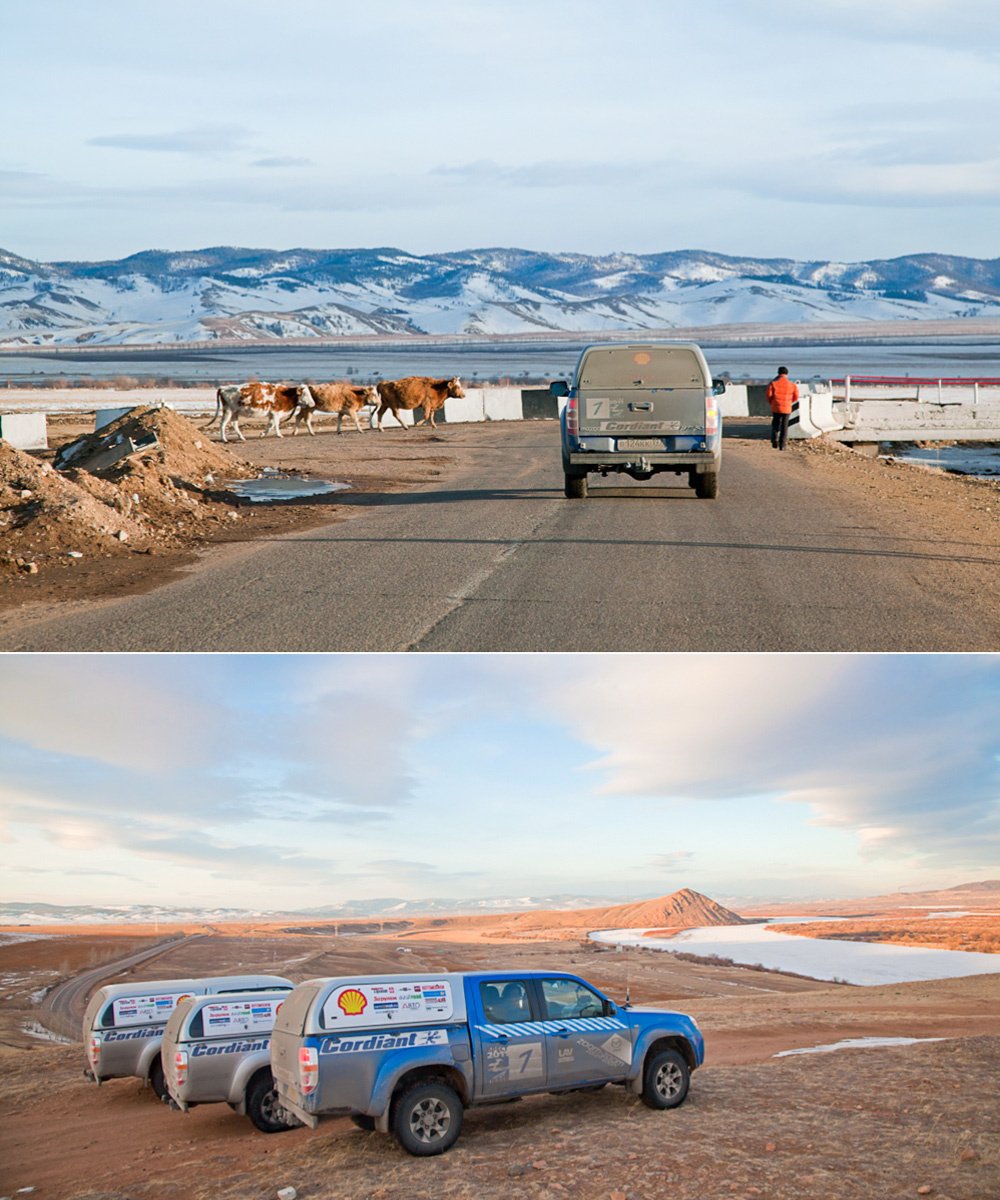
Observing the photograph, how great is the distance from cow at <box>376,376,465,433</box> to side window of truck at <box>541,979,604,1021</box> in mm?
35865

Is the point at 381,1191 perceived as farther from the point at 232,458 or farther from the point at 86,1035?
the point at 232,458

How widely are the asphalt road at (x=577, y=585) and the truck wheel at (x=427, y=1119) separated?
3.78m

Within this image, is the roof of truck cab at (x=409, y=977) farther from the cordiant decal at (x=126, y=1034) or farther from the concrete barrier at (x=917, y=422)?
the concrete barrier at (x=917, y=422)

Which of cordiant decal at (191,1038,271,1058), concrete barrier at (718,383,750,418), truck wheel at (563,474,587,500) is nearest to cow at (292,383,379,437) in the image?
concrete barrier at (718,383,750,418)

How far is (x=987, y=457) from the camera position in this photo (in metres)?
42.5

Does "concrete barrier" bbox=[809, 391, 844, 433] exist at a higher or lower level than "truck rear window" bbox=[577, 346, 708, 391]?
lower

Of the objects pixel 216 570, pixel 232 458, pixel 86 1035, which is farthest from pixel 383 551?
pixel 232 458

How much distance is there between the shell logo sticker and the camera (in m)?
9.76

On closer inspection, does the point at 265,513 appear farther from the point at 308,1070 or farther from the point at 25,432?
the point at 25,432

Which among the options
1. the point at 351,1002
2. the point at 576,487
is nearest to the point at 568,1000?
the point at 351,1002

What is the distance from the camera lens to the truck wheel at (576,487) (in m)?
22.4

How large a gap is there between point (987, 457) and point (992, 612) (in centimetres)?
3092

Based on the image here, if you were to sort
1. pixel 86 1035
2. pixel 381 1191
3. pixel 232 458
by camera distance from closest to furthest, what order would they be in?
pixel 381 1191
pixel 86 1035
pixel 232 458

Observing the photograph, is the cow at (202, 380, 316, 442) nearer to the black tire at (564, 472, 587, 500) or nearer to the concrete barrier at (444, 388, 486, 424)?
the concrete barrier at (444, 388, 486, 424)
